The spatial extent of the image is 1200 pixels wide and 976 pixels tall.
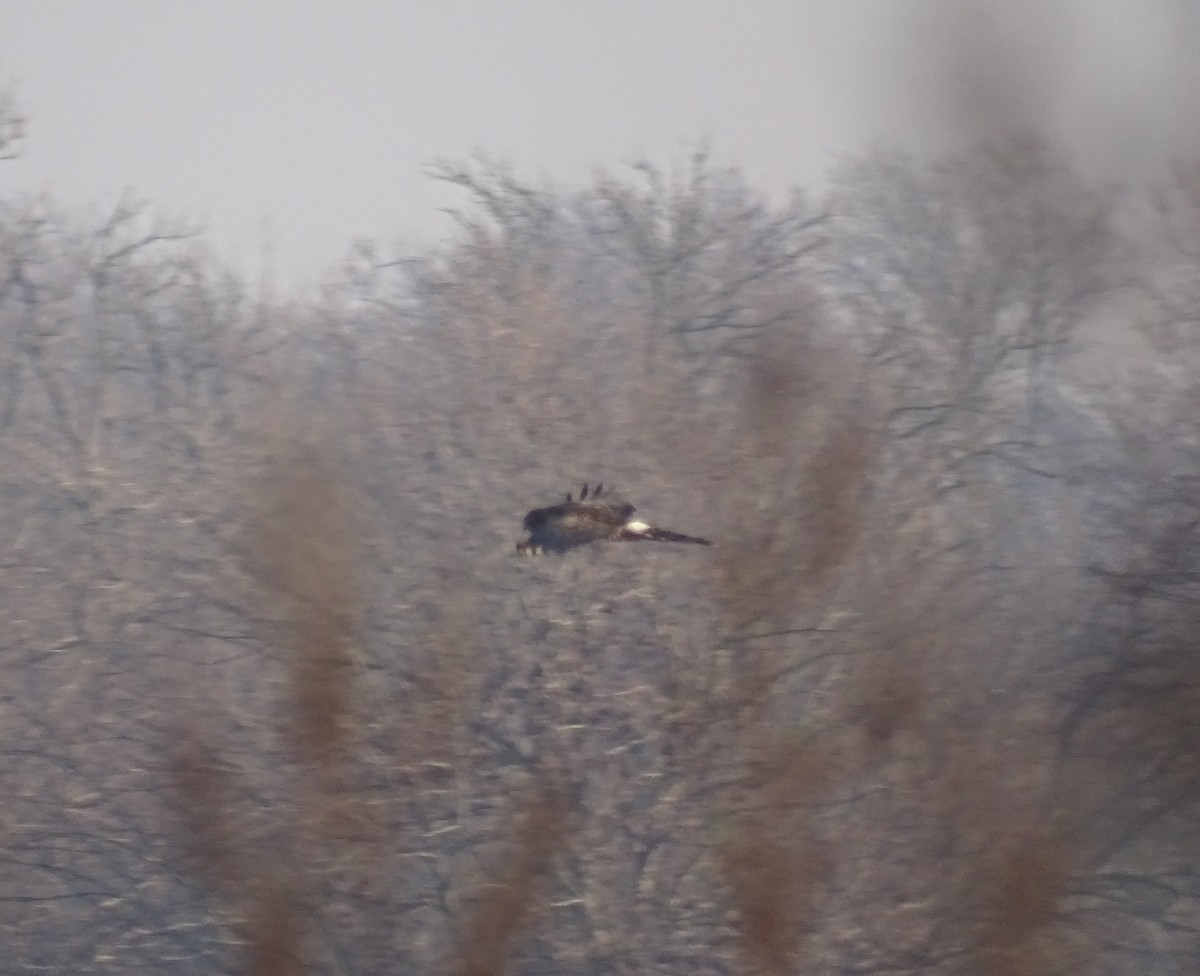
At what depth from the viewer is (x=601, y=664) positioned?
38.8 ft

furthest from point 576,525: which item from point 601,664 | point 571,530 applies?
point 601,664

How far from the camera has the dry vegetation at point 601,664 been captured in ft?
36.4

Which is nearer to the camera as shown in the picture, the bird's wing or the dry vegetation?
the bird's wing

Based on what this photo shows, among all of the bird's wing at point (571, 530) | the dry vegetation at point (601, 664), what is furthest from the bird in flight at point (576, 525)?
the dry vegetation at point (601, 664)

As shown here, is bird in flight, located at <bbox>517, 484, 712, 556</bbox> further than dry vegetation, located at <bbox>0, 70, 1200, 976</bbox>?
No

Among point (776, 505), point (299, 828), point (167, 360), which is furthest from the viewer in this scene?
point (167, 360)

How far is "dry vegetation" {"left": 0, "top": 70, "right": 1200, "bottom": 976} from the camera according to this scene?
36.4 ft

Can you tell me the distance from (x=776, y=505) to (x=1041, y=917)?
9.41 feet

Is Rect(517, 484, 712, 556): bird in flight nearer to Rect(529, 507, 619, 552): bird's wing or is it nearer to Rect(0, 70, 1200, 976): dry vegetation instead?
Rect(529, 507, 619, 552): bird's wing

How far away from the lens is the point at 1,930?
1174 centimetres

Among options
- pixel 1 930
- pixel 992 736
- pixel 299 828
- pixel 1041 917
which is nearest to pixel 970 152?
pixel 992 736

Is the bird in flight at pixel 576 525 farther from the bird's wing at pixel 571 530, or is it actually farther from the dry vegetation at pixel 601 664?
the dry vegetation at pixel 601 664

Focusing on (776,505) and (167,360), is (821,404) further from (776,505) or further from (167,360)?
(167,360)

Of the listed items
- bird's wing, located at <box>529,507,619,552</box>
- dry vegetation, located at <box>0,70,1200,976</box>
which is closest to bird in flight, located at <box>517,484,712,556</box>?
bird's wing, located at <box>529,507,619,552</box>
